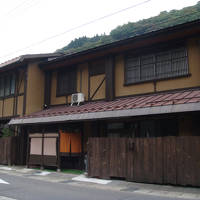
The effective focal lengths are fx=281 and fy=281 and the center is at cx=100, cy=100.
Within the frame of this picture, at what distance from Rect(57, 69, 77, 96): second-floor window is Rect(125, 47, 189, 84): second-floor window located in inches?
159

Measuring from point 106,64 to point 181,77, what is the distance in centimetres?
432

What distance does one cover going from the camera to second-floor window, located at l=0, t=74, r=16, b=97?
65.5 ft

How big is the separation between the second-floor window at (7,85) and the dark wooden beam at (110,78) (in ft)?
26.1

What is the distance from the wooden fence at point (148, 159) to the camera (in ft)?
30.8

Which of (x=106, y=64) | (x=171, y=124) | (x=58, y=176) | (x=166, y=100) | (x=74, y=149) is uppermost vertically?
(x=106, y=64)

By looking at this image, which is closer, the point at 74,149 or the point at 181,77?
the point at 181,77

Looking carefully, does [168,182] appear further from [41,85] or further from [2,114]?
[2,114]

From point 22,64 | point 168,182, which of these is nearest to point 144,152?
point 168,182

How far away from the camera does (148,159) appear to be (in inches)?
406

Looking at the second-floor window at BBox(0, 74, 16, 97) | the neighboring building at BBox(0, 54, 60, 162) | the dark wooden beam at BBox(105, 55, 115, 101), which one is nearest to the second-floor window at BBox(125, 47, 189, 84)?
the dark wooden beam at BBox(105, 55, 115, 101)

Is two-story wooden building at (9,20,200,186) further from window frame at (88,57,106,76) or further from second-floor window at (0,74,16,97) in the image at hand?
second-floor window at (0,74,16,97)

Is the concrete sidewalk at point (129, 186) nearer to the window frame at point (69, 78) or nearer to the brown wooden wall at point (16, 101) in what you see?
the window frame at point (69, 78)

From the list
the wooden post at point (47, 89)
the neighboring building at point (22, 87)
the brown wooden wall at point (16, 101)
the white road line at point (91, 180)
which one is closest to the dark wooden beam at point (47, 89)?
the wooden post at point (47, 89)

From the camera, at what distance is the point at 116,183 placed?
1067 centimetres
